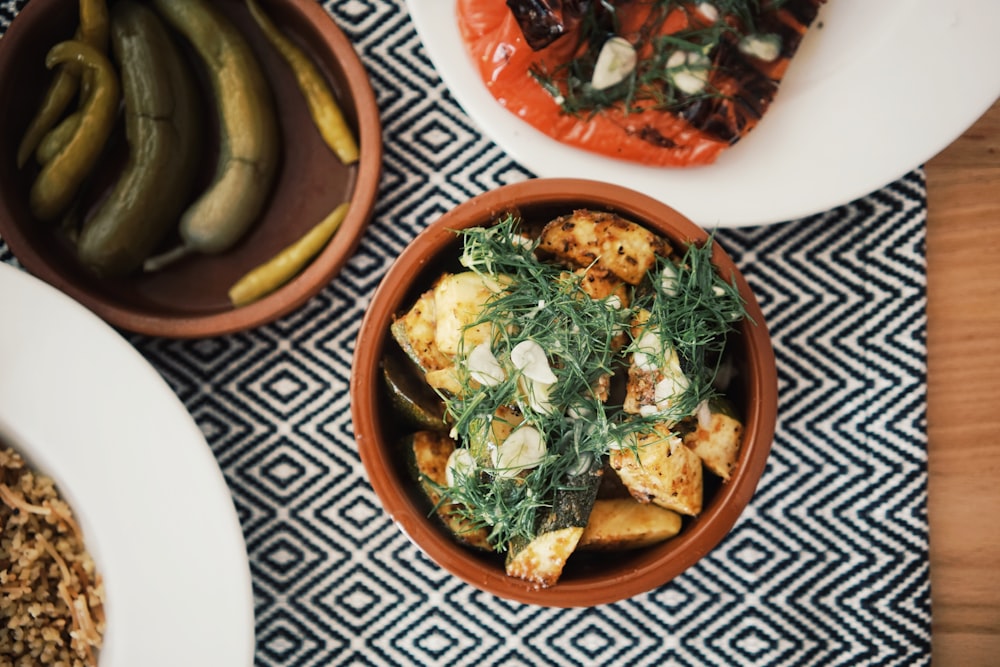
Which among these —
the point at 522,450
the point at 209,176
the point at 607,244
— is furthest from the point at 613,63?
the point at 209,176

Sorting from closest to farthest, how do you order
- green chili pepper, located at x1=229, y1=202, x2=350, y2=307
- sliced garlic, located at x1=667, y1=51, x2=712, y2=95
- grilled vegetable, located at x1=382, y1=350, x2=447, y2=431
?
grilled vegetable, located at x1=382, y1=350, x2=447, y2=431 < sliced garlic, located at x1=667, y1=51, x2=712, y2=95 < green chili pepper, located at x1=229, y1=202, x2=350, y2=307

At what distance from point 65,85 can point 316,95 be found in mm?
373

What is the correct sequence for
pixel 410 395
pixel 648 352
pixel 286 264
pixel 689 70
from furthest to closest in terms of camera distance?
pixel 286 264 < pixel 689 70 < pixel 410 395 < pixel 648 352

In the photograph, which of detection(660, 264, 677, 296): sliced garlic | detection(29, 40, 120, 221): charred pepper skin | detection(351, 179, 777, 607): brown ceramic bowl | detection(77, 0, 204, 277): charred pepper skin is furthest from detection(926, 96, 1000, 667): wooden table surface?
detection(29, 40, 120, 221): charred pepper skin

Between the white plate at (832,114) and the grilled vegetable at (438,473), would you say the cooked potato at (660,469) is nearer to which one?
the grilled vegetable at (438,473)

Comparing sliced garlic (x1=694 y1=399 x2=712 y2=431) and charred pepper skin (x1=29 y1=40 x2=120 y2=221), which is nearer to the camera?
sliced garlic (x1=694 y1=399 x2=712 y2=431)

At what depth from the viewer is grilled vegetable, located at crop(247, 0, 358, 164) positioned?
52.4 inches

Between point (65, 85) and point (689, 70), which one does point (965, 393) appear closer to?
point (689, 70)

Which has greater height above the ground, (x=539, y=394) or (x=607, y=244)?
(x=607, y=244)

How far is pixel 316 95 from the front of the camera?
1.34m

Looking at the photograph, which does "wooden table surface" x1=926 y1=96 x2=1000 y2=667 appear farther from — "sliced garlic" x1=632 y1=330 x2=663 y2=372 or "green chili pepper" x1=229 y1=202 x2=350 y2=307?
"green chili pepper" x1=229 y1=202 x2=350 y2=307

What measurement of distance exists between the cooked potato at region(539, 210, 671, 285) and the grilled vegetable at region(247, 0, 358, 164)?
1.42 feet

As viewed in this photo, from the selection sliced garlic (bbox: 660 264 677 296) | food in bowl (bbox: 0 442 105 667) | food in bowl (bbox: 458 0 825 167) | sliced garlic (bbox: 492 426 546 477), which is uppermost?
food in bowl (bbox: 458 0 825 167)

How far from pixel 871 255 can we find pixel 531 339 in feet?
2.30
